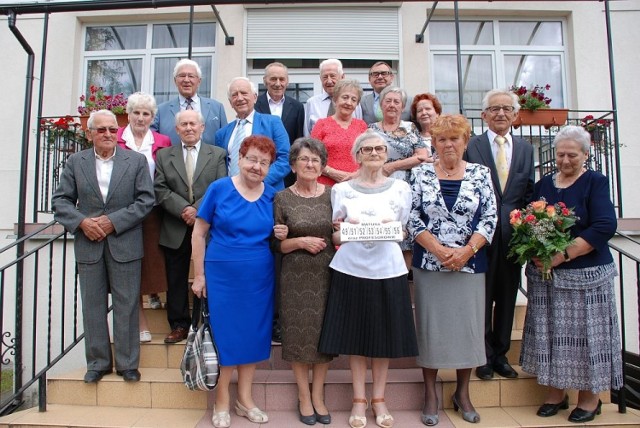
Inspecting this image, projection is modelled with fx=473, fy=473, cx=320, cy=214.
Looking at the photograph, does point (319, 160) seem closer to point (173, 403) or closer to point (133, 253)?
point (133, 253)

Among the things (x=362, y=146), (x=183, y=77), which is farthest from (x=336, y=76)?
(x=362, y=146)

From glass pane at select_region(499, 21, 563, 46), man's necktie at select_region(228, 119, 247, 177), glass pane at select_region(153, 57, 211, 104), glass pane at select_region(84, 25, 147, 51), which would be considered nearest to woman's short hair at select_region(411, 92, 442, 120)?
man's necktie at select_region(228, 119, 247, 177)

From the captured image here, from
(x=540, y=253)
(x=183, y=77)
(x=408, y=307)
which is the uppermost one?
(x=183, y=77)

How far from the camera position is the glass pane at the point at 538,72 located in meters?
7.50

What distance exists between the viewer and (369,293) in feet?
9.50

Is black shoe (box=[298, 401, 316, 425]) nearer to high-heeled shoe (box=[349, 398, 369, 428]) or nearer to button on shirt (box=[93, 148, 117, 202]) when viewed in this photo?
high-heeled shoe (box=[349, 398, 369, 428])

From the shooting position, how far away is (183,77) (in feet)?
13.4

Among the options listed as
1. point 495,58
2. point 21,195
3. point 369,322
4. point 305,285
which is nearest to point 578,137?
point 369,322

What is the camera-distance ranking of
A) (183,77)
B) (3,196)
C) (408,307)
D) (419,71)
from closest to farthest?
1. (408,307)
2. (183,77)
3. (3,196)
4. (419,71)

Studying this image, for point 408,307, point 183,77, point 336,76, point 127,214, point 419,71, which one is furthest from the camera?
point 419,71

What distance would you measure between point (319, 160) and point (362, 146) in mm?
286

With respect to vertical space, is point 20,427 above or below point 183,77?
below

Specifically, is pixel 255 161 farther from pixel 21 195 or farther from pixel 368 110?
pixel 21 195

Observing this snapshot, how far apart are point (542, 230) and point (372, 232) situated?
3.59 feet
